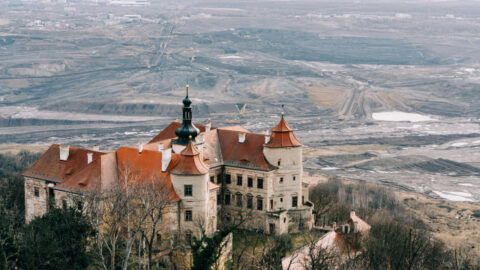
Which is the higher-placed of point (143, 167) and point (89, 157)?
point (89, 157)

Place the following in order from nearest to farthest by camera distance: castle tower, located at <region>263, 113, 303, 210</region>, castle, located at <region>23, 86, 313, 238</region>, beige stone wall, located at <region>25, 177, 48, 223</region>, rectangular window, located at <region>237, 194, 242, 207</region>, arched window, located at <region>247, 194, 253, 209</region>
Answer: castle, located at <region>23, 86, 313, 238</region> → beige stone wall, located at <region>25, 177, 48, 223</region> → castle tower, located at <region>263, 113, 303, 210</region> → arched window, located at <region>247, 194, 253, 209</region> → rectangular window, located at <region>237, 194, 242, 207</region>

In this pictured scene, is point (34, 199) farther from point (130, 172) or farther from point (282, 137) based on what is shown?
Answer: point (282, 137)

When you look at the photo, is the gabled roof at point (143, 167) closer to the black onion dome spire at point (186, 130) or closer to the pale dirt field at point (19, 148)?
the black onion dome spire at point (186, 130)

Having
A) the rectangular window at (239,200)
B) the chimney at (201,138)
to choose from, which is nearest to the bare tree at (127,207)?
the chimney at (201,138)

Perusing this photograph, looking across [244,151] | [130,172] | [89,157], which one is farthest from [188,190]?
[244,151]

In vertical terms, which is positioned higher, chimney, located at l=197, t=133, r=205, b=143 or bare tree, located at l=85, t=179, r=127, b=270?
chimney, located at l=197, t=133, r=205, b=143

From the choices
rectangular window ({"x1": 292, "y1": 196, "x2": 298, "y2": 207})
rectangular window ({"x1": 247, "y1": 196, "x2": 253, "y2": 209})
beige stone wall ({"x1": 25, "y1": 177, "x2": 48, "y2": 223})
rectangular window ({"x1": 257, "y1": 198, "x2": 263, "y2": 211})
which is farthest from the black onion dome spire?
beige stone wall ({"x1": 25, "y1": 177, "x2": 48, "y2": 223})

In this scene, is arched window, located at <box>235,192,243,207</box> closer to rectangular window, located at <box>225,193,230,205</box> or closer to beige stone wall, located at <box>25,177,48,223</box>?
rectangular window, located at <box>225,193,230,205</box>
